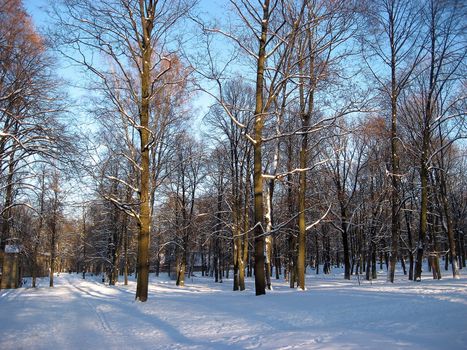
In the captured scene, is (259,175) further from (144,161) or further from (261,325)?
(261,325)

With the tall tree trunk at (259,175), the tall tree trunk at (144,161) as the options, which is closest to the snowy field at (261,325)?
the tall tree trunk at (259,175)

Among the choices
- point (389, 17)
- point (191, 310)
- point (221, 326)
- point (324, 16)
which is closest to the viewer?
point (221, 326)

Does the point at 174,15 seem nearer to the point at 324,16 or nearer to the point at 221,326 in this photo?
the point at 324,16

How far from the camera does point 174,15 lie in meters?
14.0

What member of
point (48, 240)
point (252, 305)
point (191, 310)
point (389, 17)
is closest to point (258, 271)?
point (252, 305)

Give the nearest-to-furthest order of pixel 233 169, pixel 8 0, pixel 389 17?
1. pixel 8 0
2. pixel 389 17
3. pixel 233 169

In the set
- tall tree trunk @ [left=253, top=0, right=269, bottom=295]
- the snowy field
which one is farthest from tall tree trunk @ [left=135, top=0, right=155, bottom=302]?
tall tree trunk @ [left=253, top=0, right=269, bottom=295]

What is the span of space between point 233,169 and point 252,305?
16958 millimetres

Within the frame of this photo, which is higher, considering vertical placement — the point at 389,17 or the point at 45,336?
the point at 389,17

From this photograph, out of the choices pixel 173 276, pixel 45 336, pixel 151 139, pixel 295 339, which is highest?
pixel 151 139

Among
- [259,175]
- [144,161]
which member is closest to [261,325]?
[259,175]

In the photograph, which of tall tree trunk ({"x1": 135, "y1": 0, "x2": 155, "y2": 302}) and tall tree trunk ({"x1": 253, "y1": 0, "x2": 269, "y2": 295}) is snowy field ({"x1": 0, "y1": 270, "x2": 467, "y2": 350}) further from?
tall tree trunk ({"x1": 135, "y1": 0, "x2": 155, "y2": 302})

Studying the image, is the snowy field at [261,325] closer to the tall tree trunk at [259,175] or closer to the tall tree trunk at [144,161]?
the tall tree trunk at [259,175]

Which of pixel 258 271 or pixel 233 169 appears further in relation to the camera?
pixel 233 169
